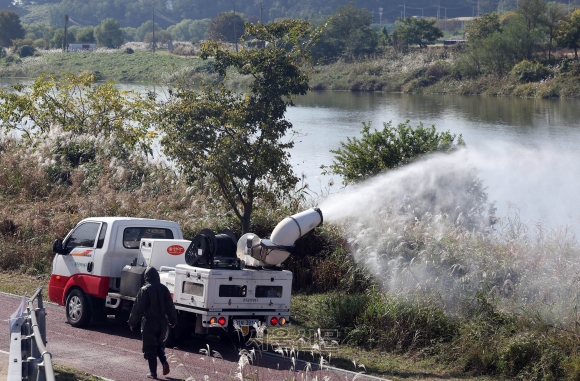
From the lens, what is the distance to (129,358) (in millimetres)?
10922

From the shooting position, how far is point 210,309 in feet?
35.6

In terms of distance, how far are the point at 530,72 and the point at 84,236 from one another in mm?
68348

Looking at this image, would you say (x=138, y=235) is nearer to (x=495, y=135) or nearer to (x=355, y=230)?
(x=355, y=230)

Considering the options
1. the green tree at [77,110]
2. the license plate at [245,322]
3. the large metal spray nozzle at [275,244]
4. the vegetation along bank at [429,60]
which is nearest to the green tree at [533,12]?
the vegetation along bank at [429,60]

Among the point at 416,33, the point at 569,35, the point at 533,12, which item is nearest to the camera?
the point at 569,35

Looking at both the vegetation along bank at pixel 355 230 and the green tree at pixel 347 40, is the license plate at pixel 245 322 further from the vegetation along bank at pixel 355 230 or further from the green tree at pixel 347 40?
the green tree at pixel 347 40

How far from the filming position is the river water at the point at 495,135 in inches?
883

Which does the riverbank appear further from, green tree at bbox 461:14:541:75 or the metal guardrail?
the metal guardrail

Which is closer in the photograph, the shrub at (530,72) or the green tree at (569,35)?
the shrub at (530,72)

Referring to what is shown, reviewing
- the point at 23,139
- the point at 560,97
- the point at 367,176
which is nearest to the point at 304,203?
the point at 367,176

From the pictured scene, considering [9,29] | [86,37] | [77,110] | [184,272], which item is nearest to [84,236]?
[184,272]

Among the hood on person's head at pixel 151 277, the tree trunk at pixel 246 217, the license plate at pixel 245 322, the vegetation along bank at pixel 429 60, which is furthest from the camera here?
the vegetation along bank at pixel 429 60

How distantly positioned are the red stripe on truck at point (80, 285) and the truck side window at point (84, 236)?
22.4 inches

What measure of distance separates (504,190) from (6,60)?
83.4 meters
